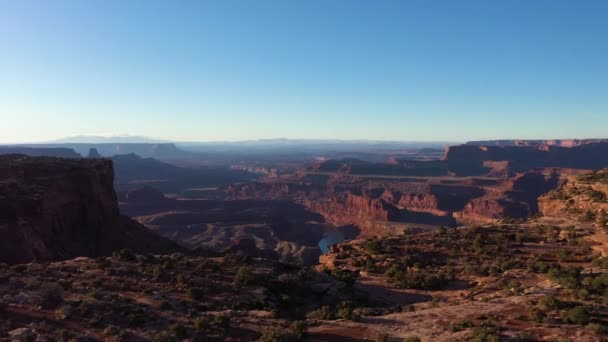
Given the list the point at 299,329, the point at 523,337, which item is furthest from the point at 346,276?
the point at 523,337

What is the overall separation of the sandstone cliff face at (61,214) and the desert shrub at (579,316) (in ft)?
119

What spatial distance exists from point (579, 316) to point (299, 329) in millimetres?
9265

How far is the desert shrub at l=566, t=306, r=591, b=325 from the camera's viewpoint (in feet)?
45.0

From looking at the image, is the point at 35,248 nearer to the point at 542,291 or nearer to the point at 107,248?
the point at 107,248

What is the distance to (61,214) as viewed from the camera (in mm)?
41906

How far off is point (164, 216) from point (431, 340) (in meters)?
95.5

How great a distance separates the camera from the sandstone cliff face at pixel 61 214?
1378 inches

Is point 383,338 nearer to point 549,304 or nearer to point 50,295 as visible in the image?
point 549,304

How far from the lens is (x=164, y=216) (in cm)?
10075

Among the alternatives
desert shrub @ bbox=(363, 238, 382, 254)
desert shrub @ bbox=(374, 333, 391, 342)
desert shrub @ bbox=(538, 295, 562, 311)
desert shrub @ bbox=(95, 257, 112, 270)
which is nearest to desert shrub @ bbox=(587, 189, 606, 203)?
desert shrub @ bbox=(363, 238, 382, 254)

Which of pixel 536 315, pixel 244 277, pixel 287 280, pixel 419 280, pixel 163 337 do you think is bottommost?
pixel 419 280

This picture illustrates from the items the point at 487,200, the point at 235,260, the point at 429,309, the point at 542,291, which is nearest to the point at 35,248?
the point at 235,260

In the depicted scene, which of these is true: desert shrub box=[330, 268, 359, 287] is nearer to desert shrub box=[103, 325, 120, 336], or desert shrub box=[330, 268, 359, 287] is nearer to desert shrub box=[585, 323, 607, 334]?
desert shrub box=[585, 323, 607, 334]

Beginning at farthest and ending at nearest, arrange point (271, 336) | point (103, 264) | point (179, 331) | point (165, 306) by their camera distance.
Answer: point (103, 264)
point (165, 306)
point (179, 331)
point (271, 336)
